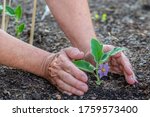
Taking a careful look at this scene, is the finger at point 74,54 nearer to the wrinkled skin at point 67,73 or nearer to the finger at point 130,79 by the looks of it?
the wrinkled skin at point 67,73

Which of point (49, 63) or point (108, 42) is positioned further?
point (108, 42)

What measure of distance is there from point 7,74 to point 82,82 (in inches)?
11.6

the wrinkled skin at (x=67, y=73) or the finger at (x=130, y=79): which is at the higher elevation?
the wrinkled skin at (x=67, y=73)

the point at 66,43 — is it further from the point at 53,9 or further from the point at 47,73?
the point at 47,73

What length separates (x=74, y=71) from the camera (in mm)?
1306

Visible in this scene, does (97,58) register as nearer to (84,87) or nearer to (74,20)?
(84,87)

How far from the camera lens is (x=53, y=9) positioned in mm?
1561

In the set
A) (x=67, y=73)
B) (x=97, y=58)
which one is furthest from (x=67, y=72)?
(x=97, y=58)

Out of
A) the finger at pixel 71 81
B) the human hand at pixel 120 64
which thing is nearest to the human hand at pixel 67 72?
the finger at pixel 71 81

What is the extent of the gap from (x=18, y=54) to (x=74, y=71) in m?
0.18

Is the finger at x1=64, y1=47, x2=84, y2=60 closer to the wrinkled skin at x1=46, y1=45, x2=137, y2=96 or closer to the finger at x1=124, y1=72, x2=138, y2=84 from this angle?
the wrinkled skin at x1=46, y1=45, x2=137, y2=96

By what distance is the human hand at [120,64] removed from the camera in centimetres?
143

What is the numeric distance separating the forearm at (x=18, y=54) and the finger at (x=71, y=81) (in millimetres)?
90

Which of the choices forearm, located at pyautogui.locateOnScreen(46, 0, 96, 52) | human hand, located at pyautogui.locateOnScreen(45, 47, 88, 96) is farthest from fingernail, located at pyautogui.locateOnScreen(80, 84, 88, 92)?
forearm, located at pyautogui.locateOnScreen(46, 0, 96, 52)
